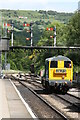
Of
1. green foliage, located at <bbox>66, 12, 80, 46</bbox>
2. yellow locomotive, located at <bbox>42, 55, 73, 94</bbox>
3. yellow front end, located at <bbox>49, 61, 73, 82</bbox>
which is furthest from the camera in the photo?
green foliage, located at <bbox>66, 12, 80, 46</bbox>

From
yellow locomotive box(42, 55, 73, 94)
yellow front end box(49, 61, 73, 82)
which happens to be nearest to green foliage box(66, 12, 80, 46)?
yellow locomotive box(42, 55, 73, 94)

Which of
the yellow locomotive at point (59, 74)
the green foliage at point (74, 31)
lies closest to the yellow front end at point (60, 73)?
the yellow locomotive at point (59, 74)

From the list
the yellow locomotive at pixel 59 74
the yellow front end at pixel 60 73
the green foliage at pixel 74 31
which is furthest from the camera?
the green foliage at pixel 74 31

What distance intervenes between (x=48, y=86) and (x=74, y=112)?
1089 centimetres

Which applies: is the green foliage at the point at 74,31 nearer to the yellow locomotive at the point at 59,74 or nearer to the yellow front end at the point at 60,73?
the yellow locomotive at the point at 59,74

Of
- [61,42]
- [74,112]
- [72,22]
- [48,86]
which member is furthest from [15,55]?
[74,112]

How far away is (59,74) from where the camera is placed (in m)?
28.9

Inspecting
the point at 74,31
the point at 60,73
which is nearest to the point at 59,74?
the point at 60,73

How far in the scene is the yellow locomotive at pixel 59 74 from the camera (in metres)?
28.5

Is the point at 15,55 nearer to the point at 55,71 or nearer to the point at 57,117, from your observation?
the point at 55,71

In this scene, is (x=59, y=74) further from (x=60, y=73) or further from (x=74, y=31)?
(x=74, y=31)

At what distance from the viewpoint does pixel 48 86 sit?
2919cm

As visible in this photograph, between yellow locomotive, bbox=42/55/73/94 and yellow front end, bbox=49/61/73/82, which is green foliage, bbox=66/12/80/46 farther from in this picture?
yellow front end, bbox=49/61/73/82

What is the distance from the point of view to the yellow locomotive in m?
28.5
